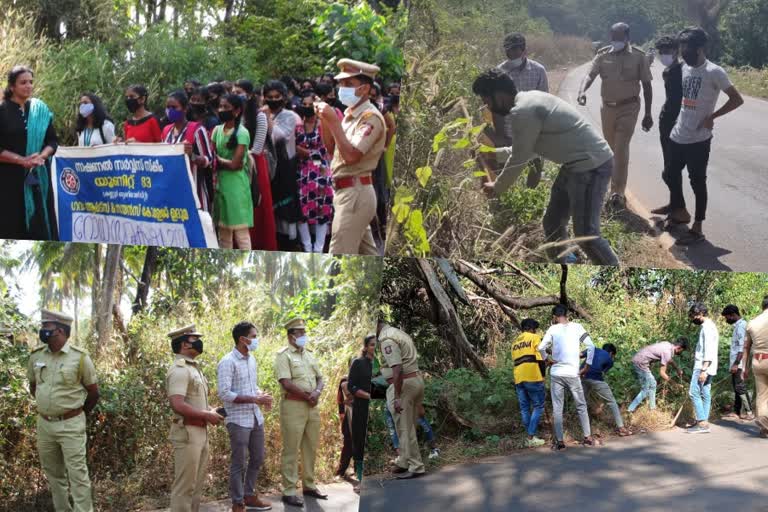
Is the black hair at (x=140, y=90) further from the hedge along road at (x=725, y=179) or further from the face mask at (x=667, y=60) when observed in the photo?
the face mask at (x=667, y=60)

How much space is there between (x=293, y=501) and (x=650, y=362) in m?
2.38

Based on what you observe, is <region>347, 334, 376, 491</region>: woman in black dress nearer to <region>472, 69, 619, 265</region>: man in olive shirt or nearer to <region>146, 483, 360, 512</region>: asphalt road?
<region>146, 483, 360, 512</region>: asphalt road

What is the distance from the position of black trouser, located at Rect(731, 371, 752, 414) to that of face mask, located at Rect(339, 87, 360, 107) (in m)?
2.89

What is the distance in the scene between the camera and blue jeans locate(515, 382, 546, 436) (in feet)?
21.1

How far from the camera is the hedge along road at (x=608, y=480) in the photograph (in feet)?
20.4

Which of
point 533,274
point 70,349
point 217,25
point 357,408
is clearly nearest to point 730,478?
point 533,274

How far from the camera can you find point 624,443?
6.46 meters

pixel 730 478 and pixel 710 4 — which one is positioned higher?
pixel 710 4

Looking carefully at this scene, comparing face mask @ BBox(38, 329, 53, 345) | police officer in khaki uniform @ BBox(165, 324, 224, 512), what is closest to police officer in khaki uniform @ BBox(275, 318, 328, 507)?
police officer in khaki uniform @ BBox(165, 324, 224, 512)

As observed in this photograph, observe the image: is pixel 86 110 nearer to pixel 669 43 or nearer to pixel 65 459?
pixel 65 459

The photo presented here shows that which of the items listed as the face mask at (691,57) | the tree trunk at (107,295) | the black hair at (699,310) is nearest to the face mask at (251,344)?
the tree trunk at (107,295)

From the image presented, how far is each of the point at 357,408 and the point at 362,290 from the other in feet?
2.29

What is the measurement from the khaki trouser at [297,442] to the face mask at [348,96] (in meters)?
1.87

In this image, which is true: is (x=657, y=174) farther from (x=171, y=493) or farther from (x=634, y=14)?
(x=171, y=493)
